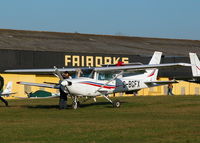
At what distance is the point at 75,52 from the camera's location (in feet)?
204

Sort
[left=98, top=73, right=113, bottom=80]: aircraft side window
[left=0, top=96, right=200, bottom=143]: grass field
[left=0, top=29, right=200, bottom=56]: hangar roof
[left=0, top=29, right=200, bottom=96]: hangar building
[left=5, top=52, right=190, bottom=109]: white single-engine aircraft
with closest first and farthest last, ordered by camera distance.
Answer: [left=0, top=96, right=200, bottom=143]: grass field
[left=5, top=52, right=190, bottom=109]: white single-engine aircraft
[left=98, top=73, right=113, bottom=80]: aircraft side window
[left=0, top=29, right=200, bottom=96]: hangar building
[left=0, top=29, right=200, bottom=56]: hangar roof

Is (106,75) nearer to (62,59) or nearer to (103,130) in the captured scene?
(103,130)

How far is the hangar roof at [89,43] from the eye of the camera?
62803 millimetres

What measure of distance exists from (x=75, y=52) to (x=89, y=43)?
7.92 meters

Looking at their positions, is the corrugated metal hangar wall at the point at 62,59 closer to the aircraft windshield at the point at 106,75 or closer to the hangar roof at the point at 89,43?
the hangar roof at the point at 89,43

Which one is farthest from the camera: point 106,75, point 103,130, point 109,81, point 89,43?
point 89,43

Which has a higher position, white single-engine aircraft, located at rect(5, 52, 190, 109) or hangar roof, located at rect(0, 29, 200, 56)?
hangar roof, located at rect(0, 29, 200, 56)

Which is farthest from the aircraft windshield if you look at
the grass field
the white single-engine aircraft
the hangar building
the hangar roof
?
the hangar roof

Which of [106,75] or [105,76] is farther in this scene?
[106,75]

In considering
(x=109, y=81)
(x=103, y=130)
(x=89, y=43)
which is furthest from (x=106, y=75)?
(x=89, y=43)

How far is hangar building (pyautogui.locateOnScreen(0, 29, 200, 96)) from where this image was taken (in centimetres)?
5778

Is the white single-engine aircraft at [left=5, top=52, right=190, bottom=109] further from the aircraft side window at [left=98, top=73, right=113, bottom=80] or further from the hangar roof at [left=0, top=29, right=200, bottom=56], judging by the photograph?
the hangar roof at [left=0, top=29, right=200, bottom=56]

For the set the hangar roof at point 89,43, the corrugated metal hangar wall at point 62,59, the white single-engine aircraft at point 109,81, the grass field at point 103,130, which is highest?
the hangar roof at point 89,43

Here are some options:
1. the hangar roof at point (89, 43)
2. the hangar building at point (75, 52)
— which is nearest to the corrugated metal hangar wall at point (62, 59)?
the hangar building at point (75, 52)
